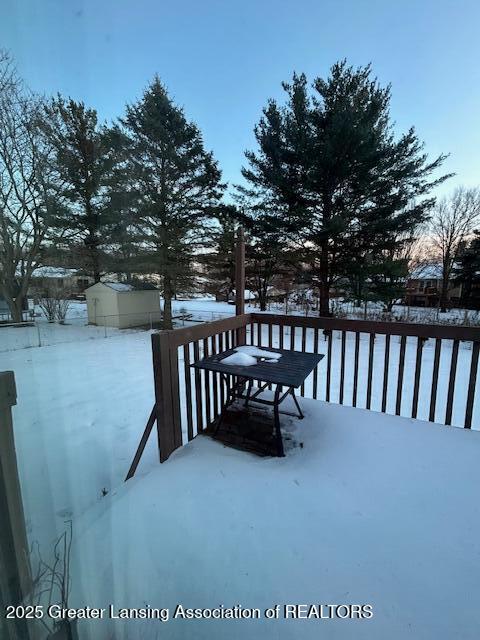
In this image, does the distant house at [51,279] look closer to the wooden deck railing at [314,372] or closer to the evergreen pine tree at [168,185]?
the wooden deck railing at [314,372]

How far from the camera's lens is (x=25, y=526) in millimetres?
914

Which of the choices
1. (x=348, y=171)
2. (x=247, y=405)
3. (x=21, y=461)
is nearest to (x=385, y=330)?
(x=247, y=405)

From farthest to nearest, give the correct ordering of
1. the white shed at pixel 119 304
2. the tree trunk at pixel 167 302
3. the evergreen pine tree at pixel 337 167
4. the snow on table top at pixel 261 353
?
1. the tree trunk at pixel 167 302
2. the white shed at pixel 119 304
3. the evergreen pine tree at pixel 337 167
4. the snow on table top at pixel 261 353

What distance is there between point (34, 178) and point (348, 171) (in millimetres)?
8224

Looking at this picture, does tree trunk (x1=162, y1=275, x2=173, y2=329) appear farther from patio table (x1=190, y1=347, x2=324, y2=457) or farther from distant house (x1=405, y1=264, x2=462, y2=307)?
distant house (x1=405, y1=264, x2=462, y2=307)

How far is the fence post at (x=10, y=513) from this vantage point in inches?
31.2

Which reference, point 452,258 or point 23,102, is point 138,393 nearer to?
point 23,102

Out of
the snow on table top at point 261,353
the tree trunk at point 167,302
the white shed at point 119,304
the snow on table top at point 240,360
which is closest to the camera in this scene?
the snow on table top at point 240,360

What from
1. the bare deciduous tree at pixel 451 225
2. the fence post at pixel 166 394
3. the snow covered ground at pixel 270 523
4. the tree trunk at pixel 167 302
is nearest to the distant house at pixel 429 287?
the bare deciduous tree at pixel 451 225

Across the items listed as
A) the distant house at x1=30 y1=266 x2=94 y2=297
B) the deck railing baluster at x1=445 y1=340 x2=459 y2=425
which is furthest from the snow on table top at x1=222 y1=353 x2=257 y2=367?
the deck railing baluster at x1=445 y1=340 x2=459 y2=425

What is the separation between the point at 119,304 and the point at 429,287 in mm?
19549

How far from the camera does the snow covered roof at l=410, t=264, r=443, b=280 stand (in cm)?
1644

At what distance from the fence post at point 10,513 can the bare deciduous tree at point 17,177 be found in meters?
0.34

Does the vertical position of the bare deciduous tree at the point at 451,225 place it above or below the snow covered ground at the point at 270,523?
above
